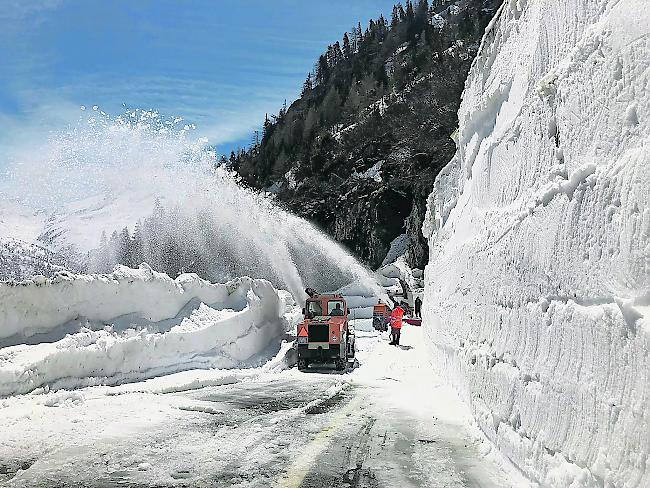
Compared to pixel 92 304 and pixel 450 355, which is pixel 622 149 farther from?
pixel 92 304

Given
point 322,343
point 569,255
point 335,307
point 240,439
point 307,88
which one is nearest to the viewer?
point 569,255

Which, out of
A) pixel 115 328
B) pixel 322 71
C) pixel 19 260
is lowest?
pixel 115 328

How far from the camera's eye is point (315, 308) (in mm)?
19625

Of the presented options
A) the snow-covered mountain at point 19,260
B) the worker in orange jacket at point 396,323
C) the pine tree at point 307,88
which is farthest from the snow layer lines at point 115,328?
the pine tree at point 307,88

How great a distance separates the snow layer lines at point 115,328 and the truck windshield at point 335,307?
300 cm

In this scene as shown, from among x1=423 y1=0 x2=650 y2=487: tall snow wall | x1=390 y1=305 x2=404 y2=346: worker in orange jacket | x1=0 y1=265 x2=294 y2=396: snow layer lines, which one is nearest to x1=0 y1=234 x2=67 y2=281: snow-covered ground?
x1=0 y1=265 x2=294 y2=396: snow layer lines

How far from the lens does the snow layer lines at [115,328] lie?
9.49 metres

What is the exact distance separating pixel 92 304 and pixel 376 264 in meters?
55.3

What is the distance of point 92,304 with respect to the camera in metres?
11.5

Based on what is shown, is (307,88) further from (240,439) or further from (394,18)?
(240,439)

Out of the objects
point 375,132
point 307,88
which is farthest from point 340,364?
point 307,88

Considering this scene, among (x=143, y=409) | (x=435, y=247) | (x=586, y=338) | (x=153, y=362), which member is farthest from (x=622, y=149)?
(x=435, y=247)

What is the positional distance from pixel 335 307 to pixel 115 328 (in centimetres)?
903

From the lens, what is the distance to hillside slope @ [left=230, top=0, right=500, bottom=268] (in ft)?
179
